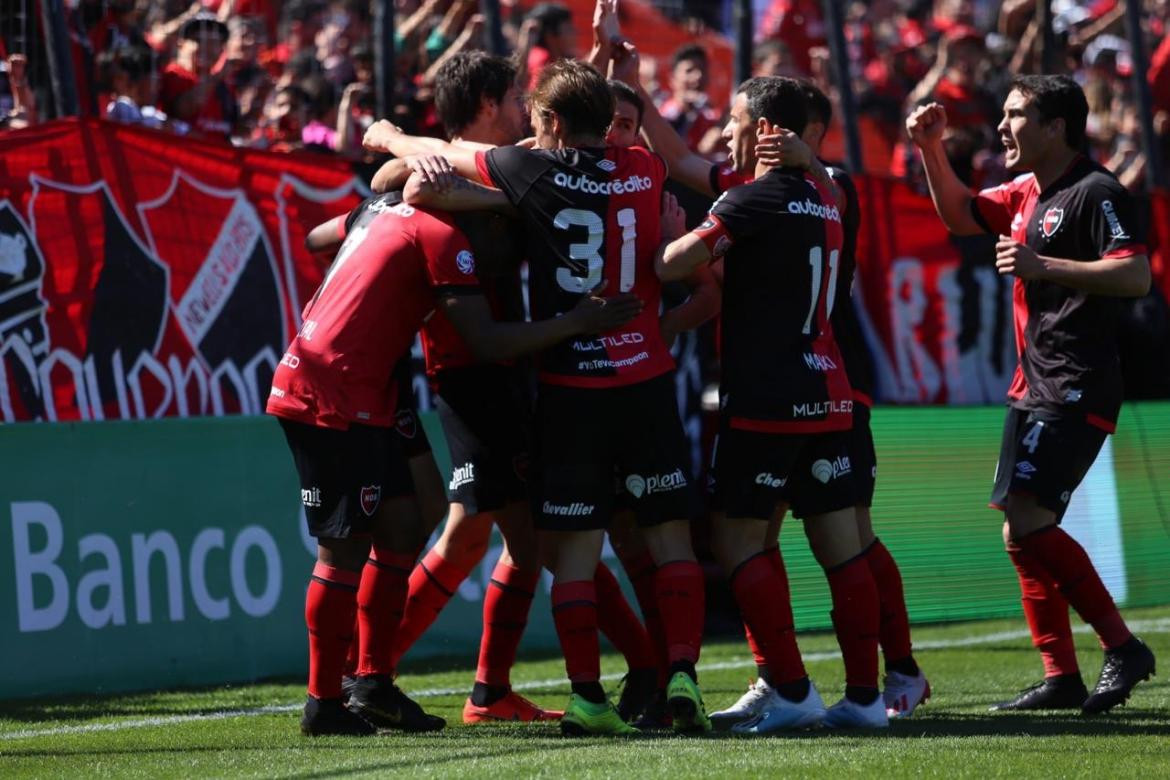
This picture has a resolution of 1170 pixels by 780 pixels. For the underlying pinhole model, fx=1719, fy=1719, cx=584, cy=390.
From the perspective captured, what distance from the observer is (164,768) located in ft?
16.9

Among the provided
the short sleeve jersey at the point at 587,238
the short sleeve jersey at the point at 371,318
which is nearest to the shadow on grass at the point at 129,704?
the short sleeve jersey at the point at 371,318

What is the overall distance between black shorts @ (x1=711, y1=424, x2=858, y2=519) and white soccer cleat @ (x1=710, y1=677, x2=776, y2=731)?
0.68m

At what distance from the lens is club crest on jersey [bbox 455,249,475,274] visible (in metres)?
5.58

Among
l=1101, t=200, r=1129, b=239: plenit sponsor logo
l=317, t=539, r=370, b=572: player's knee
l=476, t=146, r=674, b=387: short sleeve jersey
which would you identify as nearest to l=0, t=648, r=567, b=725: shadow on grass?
l=317, t=539, r=370, b=572: player's knee

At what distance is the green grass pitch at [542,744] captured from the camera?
15.8 feet

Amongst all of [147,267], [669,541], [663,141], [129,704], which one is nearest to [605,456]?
[669,541]

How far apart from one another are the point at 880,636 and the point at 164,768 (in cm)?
280

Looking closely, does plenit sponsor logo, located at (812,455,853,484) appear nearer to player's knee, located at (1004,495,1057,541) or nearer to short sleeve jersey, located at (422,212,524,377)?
player's knee, located at (1004,495,1057,541)

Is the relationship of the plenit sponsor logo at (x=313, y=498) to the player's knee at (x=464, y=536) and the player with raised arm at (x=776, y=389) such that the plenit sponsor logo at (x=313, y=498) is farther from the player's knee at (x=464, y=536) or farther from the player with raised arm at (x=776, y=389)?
the player with raised arm at (x=776, y=389)

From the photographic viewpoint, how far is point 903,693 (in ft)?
21.1

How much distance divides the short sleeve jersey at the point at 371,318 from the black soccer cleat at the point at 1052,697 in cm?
267

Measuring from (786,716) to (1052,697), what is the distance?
139 centimetres

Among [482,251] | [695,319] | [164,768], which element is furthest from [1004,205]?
[164,768]

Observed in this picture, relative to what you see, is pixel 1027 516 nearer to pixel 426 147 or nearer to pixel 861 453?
pixel 861 453
